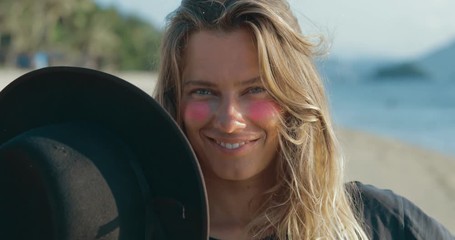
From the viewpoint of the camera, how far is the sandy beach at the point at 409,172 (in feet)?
38.8

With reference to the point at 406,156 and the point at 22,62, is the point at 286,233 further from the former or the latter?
the point at 22,62

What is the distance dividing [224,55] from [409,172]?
541 inches

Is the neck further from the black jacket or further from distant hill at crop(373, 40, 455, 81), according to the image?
distant hill at crop(373, 40, 455, 81)

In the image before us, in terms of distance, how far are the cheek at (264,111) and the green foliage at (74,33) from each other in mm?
52497

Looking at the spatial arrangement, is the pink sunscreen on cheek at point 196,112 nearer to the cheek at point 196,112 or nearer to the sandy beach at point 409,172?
the cheek at point 196,112

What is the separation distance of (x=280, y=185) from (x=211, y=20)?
525 mm

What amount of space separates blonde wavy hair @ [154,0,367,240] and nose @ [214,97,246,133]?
12 centimetres

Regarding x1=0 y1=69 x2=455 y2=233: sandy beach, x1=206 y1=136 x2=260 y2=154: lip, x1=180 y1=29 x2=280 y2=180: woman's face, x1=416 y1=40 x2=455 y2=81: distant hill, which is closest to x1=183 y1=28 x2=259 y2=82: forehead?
x1=180 y1=29 x2=280 y2=180: woman's face

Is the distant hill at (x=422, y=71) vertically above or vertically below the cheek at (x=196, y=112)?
above

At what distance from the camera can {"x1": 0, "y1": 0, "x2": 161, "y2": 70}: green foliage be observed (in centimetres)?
5575

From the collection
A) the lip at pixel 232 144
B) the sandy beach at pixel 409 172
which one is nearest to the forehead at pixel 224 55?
the lip at pixel 232 144

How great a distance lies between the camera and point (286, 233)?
2.24 meters

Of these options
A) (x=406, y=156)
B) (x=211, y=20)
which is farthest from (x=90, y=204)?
(x=406, y=156)

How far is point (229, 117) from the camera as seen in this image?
2070 millimetres
